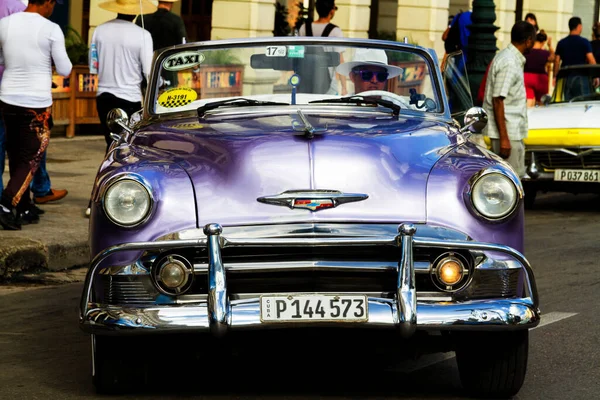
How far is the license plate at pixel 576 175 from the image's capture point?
13188 mm

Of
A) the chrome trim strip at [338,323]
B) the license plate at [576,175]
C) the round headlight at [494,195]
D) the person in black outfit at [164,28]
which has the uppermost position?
the person in black outfit at [164,28]

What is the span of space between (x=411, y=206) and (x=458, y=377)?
3.31 feet

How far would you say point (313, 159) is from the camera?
218 inches

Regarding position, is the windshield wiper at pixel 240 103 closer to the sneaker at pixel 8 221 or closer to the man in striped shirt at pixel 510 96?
the sneaker at pixel 8 221

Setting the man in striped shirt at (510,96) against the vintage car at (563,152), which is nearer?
the man in striped shirt at (510,96)

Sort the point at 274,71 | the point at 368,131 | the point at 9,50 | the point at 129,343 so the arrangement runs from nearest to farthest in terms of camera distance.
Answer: the point at 129,343 < the point at 368,131 < the point at 274,71 < the point at 9,50

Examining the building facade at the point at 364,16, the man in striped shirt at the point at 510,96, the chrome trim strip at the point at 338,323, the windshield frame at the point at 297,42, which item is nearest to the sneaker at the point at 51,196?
the man in striped shirt at the point at 510,96

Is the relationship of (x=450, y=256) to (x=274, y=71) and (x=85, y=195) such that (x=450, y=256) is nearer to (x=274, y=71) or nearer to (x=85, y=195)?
(x=274, y=71)

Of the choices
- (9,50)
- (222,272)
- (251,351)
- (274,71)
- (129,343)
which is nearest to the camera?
(222,272)

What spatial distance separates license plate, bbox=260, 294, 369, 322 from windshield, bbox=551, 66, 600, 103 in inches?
398

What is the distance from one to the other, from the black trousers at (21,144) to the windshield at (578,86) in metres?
6.59

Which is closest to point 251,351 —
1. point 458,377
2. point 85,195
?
point 458,377

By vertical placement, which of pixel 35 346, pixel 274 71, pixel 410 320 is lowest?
pixel 35 346

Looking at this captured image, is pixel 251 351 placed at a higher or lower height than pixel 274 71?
lower
